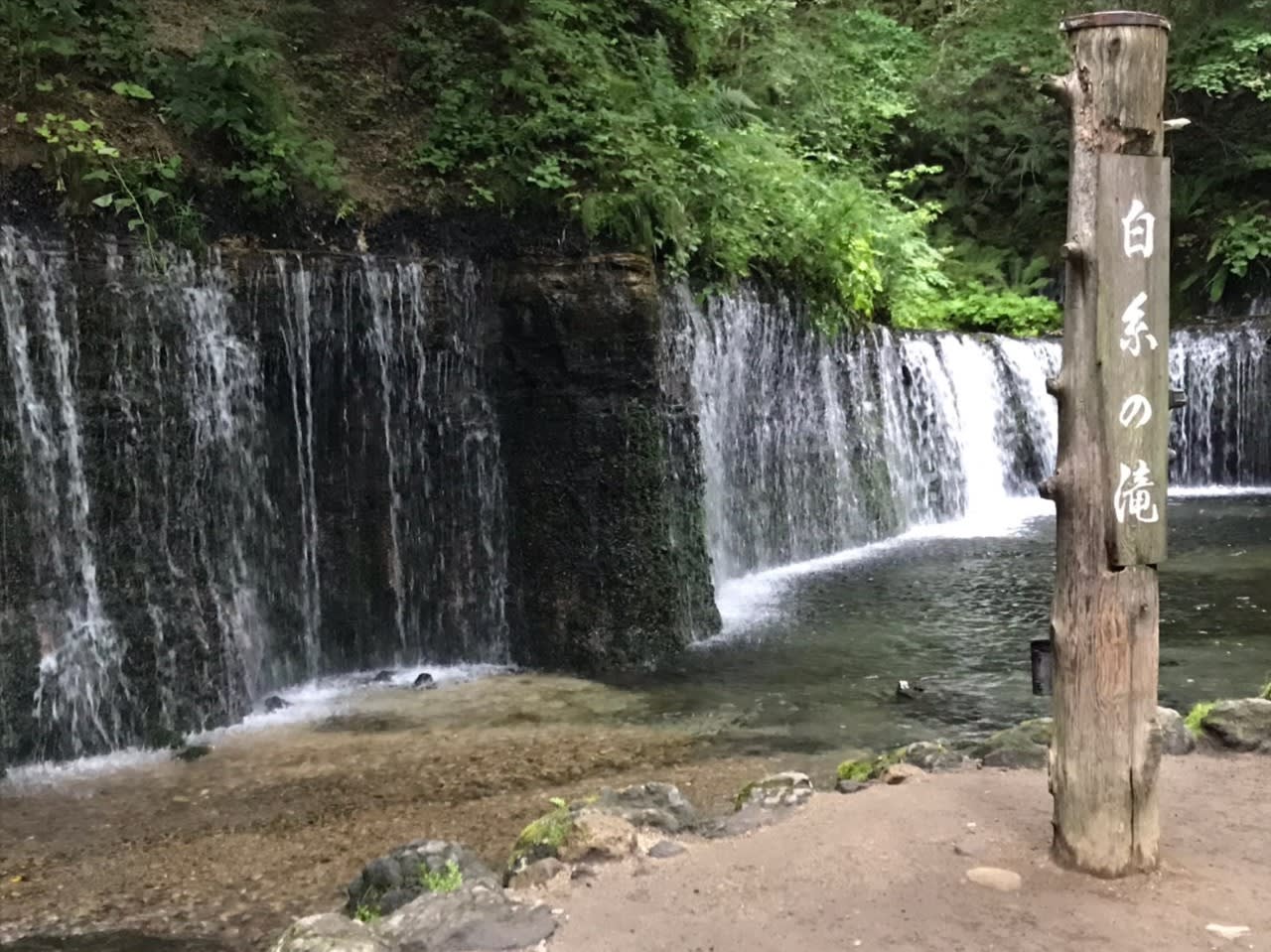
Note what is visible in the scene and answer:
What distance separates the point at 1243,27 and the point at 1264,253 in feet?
12.0

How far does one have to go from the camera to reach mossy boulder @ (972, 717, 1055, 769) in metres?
5.12

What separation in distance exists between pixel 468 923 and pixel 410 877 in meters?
0.64

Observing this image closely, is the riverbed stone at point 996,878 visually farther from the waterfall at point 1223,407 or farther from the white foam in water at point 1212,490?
the waterfall at point 1223,407

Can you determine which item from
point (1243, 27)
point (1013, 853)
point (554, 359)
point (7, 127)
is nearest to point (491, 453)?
point (554, 359)

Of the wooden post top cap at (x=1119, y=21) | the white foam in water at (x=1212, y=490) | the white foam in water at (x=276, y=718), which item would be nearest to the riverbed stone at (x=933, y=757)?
the wooden post top cap at (x=1119, y=21)

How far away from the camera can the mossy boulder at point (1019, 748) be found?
16.8 ft

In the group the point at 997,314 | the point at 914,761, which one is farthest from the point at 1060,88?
the point at 997,314

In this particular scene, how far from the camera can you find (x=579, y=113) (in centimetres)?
934

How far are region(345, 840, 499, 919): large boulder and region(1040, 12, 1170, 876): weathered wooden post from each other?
1982 mm

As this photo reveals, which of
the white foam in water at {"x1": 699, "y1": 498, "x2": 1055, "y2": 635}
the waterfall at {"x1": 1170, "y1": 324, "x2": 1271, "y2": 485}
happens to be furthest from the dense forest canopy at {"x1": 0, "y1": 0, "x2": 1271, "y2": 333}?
the waterfall at {"x1": 1170, "y1": 324, "x2": 1271, "y2": 485}

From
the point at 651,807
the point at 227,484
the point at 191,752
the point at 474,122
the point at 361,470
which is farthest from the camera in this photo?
the point at 474,122

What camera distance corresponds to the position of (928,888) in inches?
149

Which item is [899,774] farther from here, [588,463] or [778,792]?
[588,463]

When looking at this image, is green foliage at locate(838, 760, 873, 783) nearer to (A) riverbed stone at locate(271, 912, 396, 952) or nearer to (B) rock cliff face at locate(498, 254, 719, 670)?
(A) riverbed stone at locate(271, 912, 396, 952)
